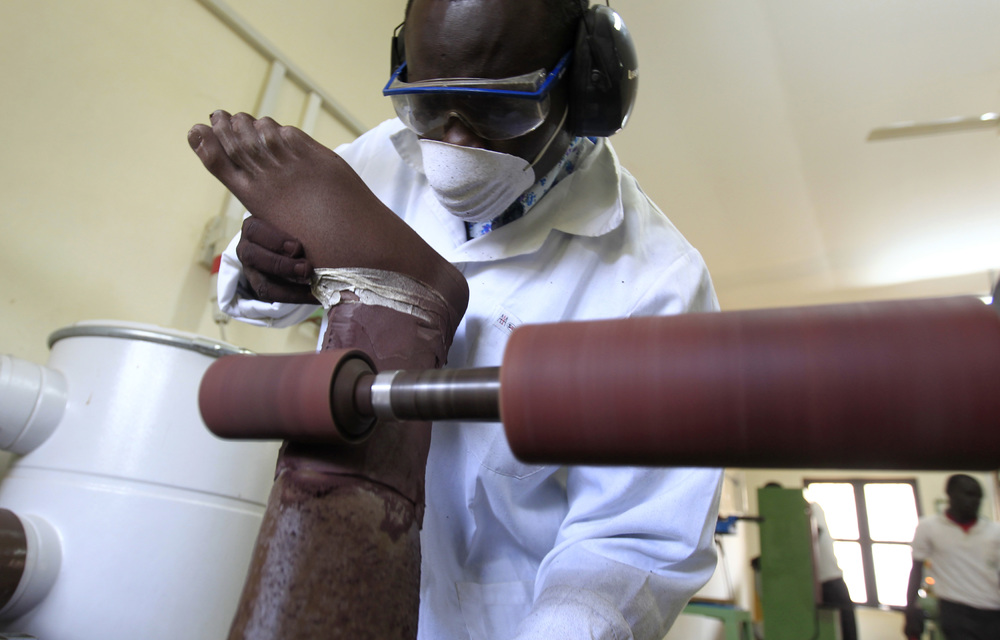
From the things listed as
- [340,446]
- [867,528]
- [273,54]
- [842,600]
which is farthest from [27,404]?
[867,528]

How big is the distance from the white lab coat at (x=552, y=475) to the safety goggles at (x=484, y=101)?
17 centimetres

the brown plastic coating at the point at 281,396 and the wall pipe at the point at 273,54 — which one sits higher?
the wall pipe at the point at 273,54

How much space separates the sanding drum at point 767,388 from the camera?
0.30 m

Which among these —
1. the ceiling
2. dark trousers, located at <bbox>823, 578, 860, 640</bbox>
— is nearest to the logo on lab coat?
the ceiling

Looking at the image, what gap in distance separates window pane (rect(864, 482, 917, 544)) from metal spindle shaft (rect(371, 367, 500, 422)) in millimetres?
8429

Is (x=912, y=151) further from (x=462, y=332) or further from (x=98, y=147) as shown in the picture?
(x=98, y=147)

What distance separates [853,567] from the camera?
731 centimetres

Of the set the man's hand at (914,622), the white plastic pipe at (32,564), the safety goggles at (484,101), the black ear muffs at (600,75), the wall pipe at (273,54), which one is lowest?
the man's hand at (914,622)

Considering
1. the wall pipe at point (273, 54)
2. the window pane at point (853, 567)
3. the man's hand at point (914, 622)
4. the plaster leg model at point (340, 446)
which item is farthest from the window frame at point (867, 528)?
the plaster leg model at point (340, 446)

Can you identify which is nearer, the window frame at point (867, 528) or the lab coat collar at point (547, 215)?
the lab coat collar at point (547, 215)

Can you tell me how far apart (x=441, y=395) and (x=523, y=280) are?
20.2 inches

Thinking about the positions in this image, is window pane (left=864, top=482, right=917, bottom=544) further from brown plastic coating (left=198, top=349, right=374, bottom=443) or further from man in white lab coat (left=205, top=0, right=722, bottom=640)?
brown plastic coating (left=198, top=349, right=374, bottom=443)

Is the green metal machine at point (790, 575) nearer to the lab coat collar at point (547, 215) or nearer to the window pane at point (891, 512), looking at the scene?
the lab coat collar at point (547, 215)

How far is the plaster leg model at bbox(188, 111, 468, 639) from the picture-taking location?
0.50 m
